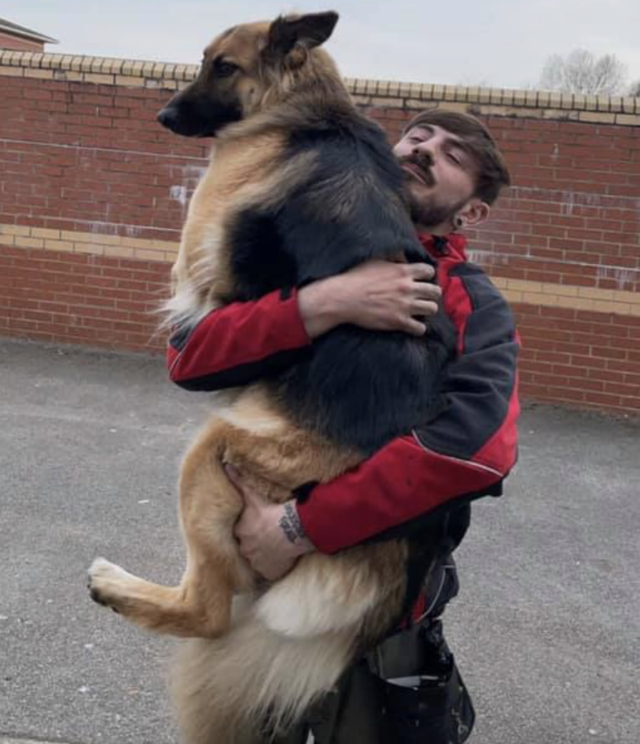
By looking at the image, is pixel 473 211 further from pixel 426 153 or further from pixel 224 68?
pixel 224 68

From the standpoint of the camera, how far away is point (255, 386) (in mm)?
1924

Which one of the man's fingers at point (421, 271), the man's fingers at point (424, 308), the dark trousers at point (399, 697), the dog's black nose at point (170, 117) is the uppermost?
the dog's black nose at point (170, 117)

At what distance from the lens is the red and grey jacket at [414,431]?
1.71 meters

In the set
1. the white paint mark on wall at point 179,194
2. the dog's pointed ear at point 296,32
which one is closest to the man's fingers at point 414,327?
the dog's pointed ear at point 296,32

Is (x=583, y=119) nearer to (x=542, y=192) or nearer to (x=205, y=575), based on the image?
(x=542, y=192)

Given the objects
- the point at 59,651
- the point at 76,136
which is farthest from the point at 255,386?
the point at 76,136

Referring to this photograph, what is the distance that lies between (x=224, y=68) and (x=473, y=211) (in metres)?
0.79

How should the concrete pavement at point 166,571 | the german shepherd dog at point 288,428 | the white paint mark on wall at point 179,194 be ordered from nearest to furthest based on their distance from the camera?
the german shepherd dog at point 288,428 → the concrete pavement at point 166,571 → the white paint mark on wall at point 179,194

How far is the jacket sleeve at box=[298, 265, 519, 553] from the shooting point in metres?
1.70

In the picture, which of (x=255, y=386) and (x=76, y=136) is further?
(x=76, y=136)

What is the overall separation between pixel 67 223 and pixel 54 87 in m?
1.35

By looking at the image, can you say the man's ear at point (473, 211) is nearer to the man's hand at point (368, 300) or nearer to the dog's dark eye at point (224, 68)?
the man's hand at point (368, 300)

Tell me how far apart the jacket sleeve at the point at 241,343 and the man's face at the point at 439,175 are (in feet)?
1.52

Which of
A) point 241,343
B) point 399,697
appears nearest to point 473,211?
point 241,343
